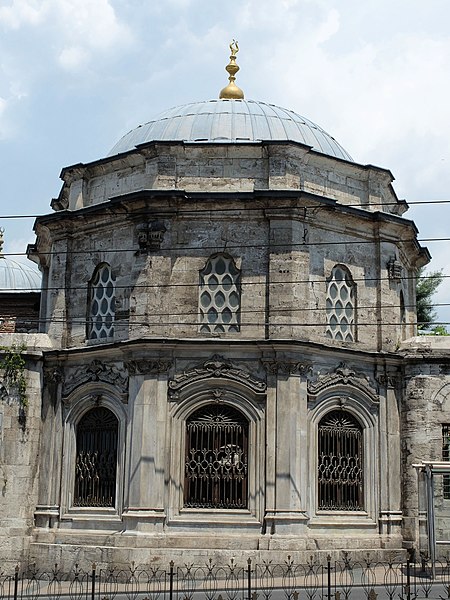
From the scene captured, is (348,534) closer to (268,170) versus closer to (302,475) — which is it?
(302,475)

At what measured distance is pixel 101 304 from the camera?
933 inches

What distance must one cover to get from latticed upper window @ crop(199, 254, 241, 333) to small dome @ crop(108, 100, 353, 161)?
362 centimetres

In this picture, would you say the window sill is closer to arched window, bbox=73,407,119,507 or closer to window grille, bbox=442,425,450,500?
arched window, bbox=73,407,119,507

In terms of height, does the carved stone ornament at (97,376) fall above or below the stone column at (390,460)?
above

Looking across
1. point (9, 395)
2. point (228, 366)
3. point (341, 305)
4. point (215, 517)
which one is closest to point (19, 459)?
point (9, 395)

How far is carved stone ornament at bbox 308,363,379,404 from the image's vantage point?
73.7 ft

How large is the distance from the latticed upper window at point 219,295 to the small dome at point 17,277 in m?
16.2

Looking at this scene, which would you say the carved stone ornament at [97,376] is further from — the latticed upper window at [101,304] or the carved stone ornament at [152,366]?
the latticed upper window at [101,304]

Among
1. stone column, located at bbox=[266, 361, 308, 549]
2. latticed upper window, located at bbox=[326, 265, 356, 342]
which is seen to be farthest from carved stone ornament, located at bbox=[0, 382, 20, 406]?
latticed upper window, located at bbox=[326, 265, 356, 342]

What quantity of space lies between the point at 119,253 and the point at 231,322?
3427 millimetres

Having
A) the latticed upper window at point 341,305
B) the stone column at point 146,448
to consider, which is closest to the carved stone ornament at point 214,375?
the stone column at point 146,448

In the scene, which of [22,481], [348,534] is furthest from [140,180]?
[348,534]

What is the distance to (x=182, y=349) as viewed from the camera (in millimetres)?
21984

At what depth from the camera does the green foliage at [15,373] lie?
76.8ft
